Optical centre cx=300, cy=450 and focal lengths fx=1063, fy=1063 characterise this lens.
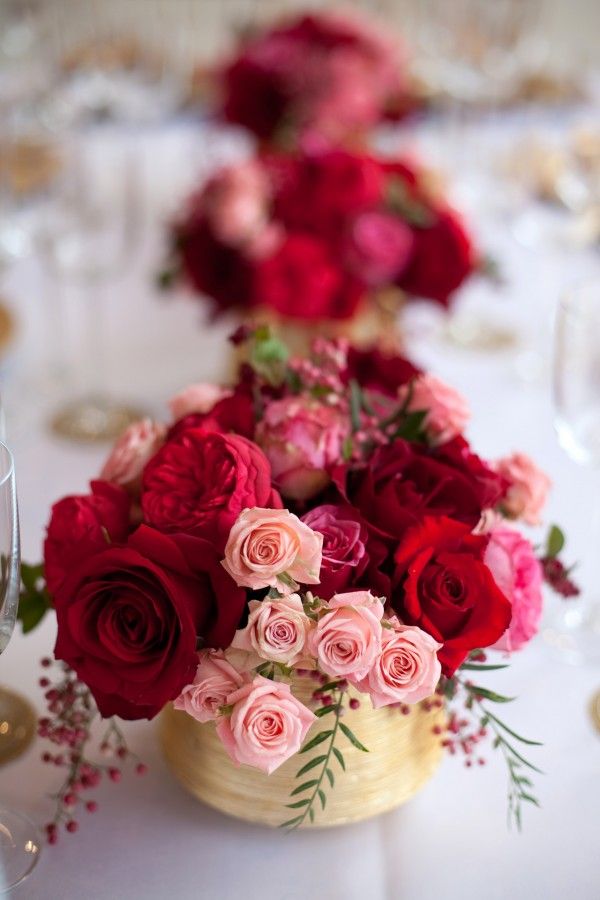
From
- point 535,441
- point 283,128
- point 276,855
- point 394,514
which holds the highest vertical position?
point 283,128

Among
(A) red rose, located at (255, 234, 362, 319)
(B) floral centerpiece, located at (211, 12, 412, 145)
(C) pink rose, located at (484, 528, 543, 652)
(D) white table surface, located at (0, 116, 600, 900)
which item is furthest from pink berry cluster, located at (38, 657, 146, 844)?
(B) floral centerpiece, located at (211, 12, 412, 145)

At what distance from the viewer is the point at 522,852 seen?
72cm

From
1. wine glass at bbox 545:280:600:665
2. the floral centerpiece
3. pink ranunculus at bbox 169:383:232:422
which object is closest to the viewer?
pink ranunculus at bbox 169:383:232:422

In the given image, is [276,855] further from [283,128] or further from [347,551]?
[283,128]

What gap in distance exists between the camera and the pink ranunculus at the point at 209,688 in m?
0.62

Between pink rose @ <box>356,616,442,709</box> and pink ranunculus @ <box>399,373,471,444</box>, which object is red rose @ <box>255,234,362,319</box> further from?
pink rose @ <box>356,616,442,709</box>

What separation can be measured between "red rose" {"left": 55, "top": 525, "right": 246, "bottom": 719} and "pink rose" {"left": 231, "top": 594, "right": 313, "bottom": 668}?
25 mm

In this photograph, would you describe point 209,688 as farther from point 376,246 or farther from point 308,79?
point 308,79

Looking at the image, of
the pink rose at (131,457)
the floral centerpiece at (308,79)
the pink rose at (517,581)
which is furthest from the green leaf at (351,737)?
the floral centerpiece at (308,79)

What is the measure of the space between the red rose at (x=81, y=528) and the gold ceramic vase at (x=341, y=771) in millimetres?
125

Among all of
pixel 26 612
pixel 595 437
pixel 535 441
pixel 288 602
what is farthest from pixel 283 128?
pixel 288 602

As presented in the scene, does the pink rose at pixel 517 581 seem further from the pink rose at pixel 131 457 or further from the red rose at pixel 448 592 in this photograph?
the pink rose at pixel 131 457

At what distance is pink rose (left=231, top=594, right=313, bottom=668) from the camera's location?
0.59 m

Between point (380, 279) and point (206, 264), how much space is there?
0.24 metres
